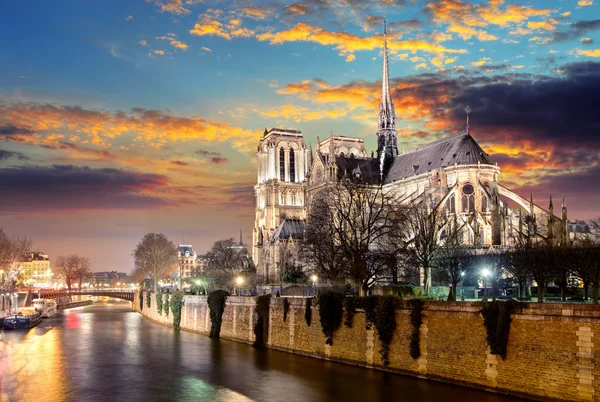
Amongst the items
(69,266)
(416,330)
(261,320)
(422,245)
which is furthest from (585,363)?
(69,266)

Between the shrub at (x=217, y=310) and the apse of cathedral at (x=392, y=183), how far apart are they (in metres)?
22.7

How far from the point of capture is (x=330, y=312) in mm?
31344

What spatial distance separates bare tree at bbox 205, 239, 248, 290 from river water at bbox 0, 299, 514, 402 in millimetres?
37303

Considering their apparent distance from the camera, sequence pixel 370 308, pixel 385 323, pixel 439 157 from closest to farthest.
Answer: pixel 385 323 < pixel 370 308 < pixel 439 157

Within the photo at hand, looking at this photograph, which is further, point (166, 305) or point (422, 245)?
point (166, 305)

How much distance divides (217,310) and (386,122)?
4908cm

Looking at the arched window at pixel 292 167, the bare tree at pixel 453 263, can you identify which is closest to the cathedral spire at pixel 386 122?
the arched window at pixel 292 167

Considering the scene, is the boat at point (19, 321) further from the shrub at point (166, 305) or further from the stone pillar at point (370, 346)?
the stone pillar at point (370, 346)

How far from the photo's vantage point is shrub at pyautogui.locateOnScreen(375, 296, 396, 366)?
27516 millimetres

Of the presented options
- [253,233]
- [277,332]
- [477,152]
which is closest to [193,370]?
[277,332]

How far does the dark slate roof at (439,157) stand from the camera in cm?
6575

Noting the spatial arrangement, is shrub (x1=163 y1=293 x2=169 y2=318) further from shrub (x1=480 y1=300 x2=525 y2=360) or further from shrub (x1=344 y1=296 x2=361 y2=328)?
shrub (x1=480 y1=300 x2=525 y2=360)

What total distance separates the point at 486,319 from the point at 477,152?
45308 millimetres

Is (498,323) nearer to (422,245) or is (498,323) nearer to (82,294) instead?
(422,245)
